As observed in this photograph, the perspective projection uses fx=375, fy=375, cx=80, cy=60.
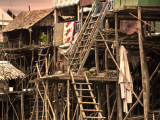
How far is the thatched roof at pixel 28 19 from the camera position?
29698 millimetres

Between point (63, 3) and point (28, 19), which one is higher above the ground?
point (63, 3)

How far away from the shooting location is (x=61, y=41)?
24.8 m

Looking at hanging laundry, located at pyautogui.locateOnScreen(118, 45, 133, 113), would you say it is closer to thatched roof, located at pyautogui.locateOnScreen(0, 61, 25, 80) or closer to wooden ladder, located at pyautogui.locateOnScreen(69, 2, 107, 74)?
wooden ladder, located at pyautogui.locateOnScreen(69, 2, 107, 74)

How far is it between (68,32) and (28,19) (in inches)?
303

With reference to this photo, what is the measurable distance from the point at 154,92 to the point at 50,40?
1077cm

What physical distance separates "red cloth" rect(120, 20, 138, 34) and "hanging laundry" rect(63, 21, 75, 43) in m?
3.57

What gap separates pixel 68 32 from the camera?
24.3 m

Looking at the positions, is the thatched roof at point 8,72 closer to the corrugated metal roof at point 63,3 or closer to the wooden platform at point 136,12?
the corrugated metal roof at point 63,3

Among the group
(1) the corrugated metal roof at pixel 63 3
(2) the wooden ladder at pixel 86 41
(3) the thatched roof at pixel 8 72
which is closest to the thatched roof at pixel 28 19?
(3) the thatched roof at pixel 8 72

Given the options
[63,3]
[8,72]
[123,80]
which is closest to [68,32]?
[63,3]

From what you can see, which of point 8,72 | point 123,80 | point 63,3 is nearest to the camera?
point 123,80

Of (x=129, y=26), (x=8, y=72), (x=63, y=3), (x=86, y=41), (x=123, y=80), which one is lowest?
(x=8, y=72)

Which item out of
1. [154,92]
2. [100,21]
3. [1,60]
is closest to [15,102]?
[1,60]

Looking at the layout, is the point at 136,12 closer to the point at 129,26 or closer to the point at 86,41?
the point at 86,41
